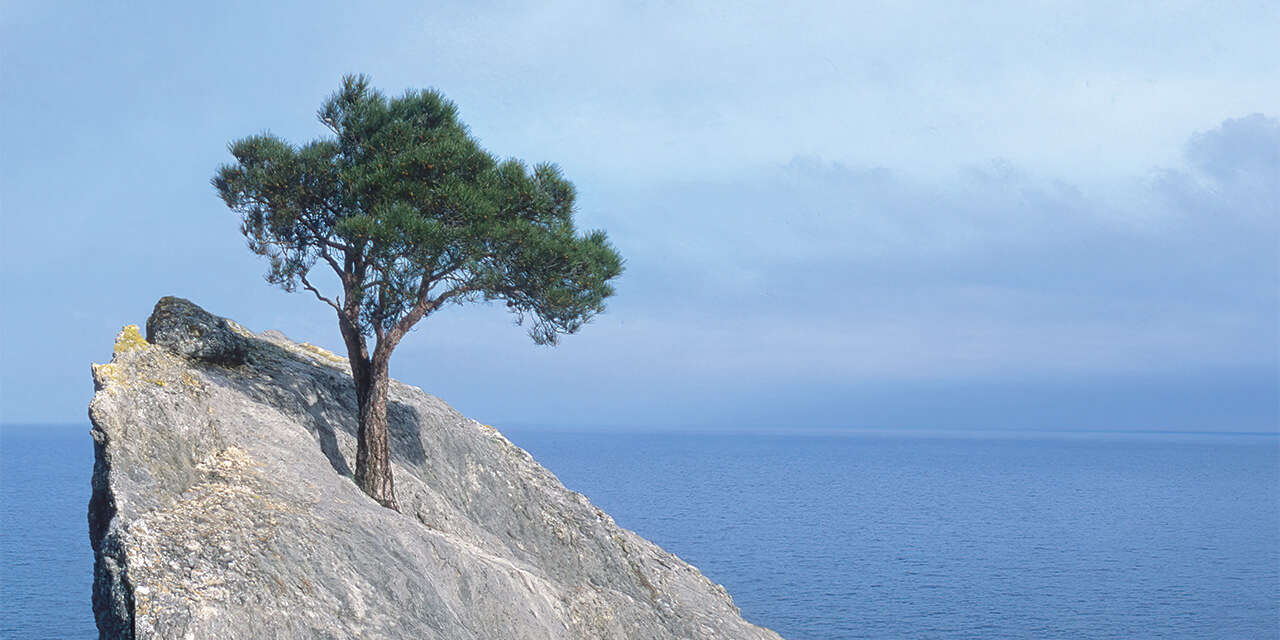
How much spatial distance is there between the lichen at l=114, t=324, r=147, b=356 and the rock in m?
1.36

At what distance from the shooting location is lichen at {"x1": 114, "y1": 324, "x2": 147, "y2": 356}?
942 inches

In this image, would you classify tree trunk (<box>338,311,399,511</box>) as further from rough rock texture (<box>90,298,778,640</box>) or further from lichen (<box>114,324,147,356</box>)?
lichen (<box>114,324,147,356</box>)

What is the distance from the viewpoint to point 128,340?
24453 mm

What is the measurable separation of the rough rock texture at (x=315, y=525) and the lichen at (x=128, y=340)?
2.5 inches

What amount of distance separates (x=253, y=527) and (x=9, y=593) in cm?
4903

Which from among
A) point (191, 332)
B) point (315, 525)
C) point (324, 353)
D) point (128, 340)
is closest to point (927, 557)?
point (324, 353)

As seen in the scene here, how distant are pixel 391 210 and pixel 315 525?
365 inches

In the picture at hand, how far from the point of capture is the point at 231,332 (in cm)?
2862

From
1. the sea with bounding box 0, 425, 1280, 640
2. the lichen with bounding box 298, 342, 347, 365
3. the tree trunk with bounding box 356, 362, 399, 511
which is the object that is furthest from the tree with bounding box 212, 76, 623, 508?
the sea with bounding box 0, 425, 1280, 640

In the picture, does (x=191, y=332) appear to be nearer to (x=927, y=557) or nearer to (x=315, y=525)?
(x=315, y=525)

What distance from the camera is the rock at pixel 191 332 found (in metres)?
26.6

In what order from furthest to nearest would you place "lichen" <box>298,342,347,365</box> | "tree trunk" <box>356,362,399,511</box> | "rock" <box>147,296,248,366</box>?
1. "lichen" <box>298,342,347,365</box>
2. "tree trunk" <box>356,362,399,511</box>
3. "rock" <box>147,296,248,366</box>

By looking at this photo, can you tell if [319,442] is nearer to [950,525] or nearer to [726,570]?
[726,570]

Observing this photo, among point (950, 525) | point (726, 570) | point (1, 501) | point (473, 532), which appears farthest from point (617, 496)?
point (473, 532)
